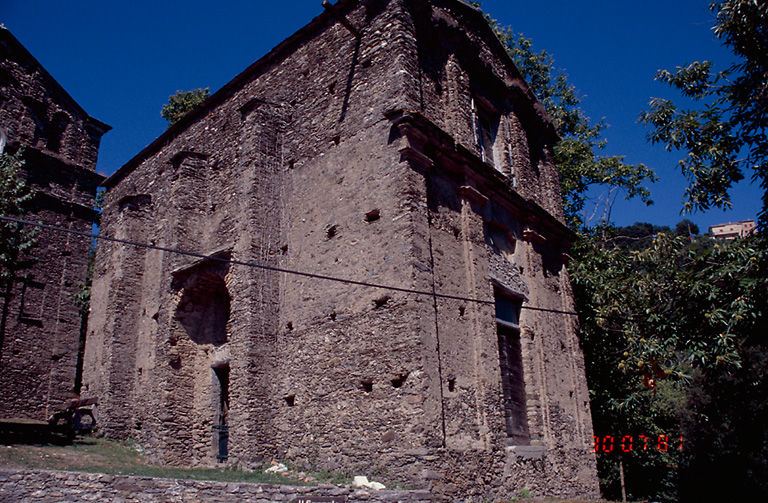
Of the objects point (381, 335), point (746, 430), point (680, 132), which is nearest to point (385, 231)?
point (381, 335)

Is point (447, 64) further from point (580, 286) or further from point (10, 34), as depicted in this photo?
point (10, 34)

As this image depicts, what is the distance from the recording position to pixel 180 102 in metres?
26.8

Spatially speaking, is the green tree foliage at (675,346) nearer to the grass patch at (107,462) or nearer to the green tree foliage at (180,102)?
the grass patch at (107,462)

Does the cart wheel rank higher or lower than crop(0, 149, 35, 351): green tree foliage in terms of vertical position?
lower

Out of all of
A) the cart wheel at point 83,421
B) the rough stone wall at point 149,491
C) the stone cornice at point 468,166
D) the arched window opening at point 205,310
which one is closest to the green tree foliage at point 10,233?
the arched window opening at point 205,310

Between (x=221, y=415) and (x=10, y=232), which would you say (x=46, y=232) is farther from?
(x=221, y=415)

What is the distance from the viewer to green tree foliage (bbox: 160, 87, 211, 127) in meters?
26.6

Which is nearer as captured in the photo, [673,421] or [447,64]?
[447,64]

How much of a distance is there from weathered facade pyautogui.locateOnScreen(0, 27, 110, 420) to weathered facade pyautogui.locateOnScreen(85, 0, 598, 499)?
228cm

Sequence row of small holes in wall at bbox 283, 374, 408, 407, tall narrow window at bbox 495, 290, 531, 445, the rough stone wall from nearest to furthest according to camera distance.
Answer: the rough stone wall → row of small holes in wall at bbox 283, 374, 408, 407 → tall narrow window at bbox 495, 290, 531, 445

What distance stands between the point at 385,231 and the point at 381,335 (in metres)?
1.99

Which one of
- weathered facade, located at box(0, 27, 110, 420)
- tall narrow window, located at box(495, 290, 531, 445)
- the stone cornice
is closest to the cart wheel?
weathered facade, located at box(0, 27, 110, 420)

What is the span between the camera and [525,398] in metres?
13.5

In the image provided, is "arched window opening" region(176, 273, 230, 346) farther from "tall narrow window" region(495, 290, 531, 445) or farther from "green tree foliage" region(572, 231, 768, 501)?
"green tree foliage" region(572, 231, 768, 501)
